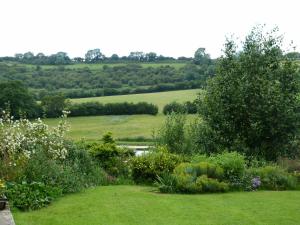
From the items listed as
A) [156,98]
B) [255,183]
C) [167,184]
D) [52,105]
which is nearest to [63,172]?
[167,184]

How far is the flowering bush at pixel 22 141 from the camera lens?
13.1m

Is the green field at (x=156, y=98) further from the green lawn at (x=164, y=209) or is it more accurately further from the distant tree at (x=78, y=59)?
the green lawn at (x=164, y=209)

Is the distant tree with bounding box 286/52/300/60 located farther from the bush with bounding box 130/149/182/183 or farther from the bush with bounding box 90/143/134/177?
the bush with bounding box 90/143/134/177

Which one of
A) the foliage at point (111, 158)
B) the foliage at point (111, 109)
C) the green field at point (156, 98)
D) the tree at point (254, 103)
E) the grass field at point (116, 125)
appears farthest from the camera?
the green field at point (156, 98)

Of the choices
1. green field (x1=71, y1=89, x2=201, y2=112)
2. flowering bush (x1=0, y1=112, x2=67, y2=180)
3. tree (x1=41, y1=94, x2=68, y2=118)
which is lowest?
green field (x1=71, y1=89, x2=201, y2=112)

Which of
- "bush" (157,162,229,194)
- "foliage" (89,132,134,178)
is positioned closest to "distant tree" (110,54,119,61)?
"foliage" (89,132,134,178)

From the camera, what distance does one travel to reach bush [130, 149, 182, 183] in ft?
51.3

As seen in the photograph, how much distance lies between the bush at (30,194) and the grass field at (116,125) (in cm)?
4298

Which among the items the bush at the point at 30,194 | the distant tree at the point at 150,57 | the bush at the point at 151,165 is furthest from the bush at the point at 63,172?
the distant tree at the point at 150,57

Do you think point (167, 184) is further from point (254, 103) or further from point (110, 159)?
point (254, 103)

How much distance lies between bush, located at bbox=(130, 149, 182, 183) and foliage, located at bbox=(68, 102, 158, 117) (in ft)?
143

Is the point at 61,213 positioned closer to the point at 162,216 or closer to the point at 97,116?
the point at 162,216

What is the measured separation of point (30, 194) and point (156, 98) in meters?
57.2

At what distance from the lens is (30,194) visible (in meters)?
11.5
